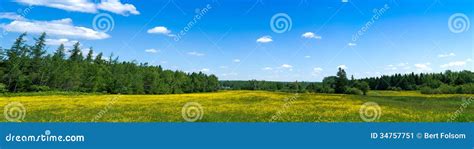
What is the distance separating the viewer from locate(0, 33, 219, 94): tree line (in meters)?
83.2

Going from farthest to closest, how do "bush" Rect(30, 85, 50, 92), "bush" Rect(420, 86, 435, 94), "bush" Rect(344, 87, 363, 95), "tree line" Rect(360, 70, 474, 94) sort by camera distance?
"bush" Rect(30, 85, 50, 92), "bush" Rect(420, 86, 435, 94), "tree line" Rect(360, 70, 474, 94), "bush" Rect(344, 87, 363, 95)

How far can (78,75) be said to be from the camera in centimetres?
9388

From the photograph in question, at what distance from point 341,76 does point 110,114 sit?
22.6 metres

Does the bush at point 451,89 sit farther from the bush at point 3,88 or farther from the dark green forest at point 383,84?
the bush at point 3,88
